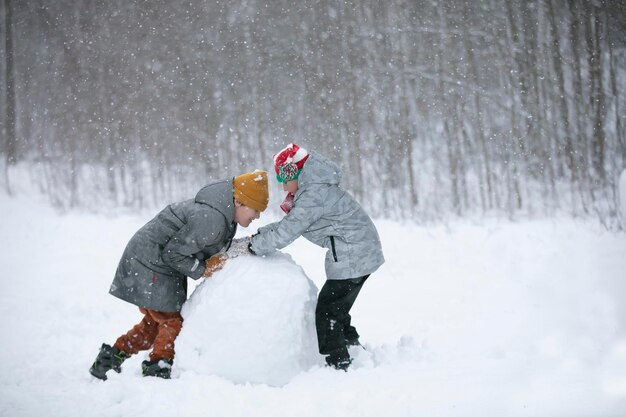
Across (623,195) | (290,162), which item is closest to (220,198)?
(290,162)

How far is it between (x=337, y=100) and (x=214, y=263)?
6.23 m

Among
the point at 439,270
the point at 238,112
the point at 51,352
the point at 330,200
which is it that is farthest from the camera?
the point at 238,112

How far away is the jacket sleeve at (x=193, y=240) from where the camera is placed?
143 inches

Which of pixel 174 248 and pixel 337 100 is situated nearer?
pixel 174 248

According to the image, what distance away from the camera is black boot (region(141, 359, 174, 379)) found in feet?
11.9

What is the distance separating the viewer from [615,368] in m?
3.51

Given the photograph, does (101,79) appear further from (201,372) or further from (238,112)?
(201,372)

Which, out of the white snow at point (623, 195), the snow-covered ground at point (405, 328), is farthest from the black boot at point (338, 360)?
the white snow at point (623, 195)

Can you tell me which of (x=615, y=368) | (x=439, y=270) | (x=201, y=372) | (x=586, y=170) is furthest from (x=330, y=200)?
(x=586, y=170)

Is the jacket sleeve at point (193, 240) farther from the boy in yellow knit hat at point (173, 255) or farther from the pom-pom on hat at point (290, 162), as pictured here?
the pom-pom on hat at point (290, 162)

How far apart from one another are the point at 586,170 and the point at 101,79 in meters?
8.65

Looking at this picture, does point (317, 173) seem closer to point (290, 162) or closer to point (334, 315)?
point (290, 162)

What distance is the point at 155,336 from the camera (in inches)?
159

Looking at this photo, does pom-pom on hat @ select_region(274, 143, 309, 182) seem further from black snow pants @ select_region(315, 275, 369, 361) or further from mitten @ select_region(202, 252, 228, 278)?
black snow pants @ select_region(315, 275, 369, 361)
